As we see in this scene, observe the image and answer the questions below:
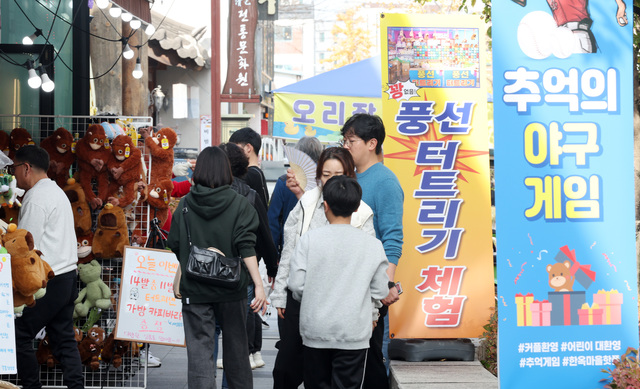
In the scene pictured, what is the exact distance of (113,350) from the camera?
22.4 ft

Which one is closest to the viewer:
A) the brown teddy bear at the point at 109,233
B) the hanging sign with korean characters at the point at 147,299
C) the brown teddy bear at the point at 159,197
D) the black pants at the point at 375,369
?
the black pants at the point at 375,369

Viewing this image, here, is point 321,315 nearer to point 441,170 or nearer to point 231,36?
point 441,170

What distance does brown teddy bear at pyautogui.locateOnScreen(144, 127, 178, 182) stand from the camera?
7.18m

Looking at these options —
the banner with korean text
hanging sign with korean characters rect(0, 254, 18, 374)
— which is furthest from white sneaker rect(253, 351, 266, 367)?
hanging sign with korean characters rect(0, 254, 18, 374)

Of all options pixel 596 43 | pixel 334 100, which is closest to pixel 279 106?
pixel 334 100

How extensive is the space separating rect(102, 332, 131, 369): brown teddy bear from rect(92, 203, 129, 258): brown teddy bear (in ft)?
2.51

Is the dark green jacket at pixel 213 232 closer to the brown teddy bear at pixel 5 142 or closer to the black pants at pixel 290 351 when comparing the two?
the black pants at pixel 290 351

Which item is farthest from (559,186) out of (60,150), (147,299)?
(60,150)

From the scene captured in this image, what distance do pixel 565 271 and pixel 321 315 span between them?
1.36 meters

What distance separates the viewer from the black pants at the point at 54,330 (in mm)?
5703

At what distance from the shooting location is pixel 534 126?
14.1 feet

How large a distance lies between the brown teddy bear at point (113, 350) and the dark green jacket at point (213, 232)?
6.75 ft

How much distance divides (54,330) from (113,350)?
3.14ft

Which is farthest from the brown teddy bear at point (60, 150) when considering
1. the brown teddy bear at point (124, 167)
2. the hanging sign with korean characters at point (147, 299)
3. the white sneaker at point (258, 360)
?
the white sneaker at point (258, 360)
